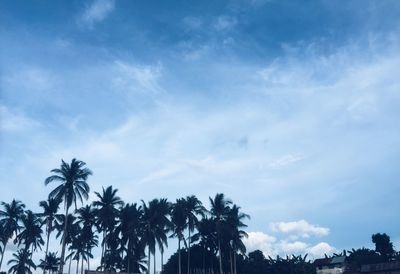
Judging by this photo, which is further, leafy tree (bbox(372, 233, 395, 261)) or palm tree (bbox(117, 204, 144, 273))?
leafy tree (bbox(372, 233, 395, 261))

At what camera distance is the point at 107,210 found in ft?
205

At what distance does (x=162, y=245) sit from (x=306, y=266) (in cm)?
3781

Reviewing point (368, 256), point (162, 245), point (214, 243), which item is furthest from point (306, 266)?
point (162, 245)

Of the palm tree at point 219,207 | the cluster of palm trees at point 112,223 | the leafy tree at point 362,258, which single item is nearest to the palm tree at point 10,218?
the cluster of palm trees at point 112,223

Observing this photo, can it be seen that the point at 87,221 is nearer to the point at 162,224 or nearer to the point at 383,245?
the point at 162,224

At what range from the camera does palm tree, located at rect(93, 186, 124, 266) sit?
62281 millimetres

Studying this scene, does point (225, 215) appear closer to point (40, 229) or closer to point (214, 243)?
point (214, 243)

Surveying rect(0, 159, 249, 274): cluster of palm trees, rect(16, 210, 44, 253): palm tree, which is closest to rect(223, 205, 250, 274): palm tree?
rect(0, 159, 249, 274): cluster of palm trees

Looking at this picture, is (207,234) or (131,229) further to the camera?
(207,234)

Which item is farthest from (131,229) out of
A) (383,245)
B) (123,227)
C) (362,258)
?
(383,245)

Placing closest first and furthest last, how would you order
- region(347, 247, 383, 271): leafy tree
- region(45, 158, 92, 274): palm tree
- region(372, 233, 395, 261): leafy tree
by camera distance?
1. region(45, 158, 92, 274): palm tree
2. region(347, 247, 383, 271): leafy tree
3. region(372, 233, 395, 261): leafy tree

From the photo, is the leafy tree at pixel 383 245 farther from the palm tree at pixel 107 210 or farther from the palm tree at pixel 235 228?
the palm tree at pixel 107 210

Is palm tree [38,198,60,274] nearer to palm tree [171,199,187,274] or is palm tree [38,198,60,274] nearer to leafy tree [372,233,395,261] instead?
palm tree [171,199,187,274]

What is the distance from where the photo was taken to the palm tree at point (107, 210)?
62281 millimetres
